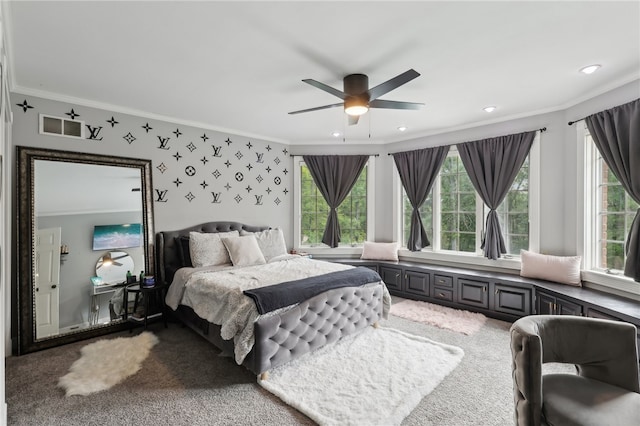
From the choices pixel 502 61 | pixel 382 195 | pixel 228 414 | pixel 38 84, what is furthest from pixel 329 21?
pixel 382 195

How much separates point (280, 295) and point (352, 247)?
2.92 meters

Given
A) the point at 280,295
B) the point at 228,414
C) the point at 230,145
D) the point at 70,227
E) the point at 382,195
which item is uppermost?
the point at 230,145

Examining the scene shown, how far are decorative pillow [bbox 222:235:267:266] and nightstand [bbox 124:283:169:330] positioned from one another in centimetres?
84

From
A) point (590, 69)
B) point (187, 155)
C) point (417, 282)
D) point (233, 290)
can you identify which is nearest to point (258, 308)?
point (233, 290)

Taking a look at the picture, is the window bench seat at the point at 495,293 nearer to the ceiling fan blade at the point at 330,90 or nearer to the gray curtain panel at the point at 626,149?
the gray curtain panel at the point at 626,149

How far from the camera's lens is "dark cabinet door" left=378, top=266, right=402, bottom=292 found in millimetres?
4730

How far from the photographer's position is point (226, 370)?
267 cm

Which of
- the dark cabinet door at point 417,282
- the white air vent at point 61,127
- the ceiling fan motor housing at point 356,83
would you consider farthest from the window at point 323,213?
the white air vent at point 61,127

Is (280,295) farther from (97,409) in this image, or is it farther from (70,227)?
(70,227)

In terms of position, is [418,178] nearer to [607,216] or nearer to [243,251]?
[607,216]

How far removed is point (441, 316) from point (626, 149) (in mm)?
2482

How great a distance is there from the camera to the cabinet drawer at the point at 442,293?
422 cm

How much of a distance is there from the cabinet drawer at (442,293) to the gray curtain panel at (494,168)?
0.71 metres

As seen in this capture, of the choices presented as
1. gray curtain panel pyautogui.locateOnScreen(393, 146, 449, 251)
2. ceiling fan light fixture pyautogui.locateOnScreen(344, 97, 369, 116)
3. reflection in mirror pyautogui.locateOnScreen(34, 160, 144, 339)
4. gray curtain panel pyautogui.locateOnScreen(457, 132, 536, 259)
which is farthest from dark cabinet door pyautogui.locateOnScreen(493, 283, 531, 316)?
reflection in mirror pyautogui.locateOnScreen(34, 160, 144, 339)
